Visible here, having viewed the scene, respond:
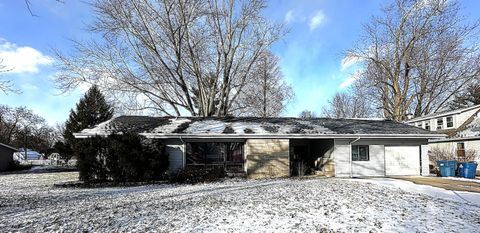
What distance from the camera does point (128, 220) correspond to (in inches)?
253

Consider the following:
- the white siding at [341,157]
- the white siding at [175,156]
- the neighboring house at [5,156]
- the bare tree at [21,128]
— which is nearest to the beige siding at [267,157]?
the white siding at [341,157]

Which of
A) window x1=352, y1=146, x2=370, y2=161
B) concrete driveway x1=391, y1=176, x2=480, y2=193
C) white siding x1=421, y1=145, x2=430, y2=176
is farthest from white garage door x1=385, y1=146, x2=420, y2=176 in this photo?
concrete driveway x1=391, y1=176, x2=480, y2=193

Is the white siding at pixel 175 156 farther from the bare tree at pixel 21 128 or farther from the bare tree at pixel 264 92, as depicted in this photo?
the bare tree at pixel 21 128

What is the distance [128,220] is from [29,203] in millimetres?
4053

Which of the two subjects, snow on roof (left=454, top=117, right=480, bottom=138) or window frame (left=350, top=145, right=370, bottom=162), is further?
snow on roof (left=454, top=117, right=480, bottom=138)

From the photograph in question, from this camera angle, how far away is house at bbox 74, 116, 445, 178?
15.9 metres

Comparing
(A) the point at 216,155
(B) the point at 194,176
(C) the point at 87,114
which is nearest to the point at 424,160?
(A) the point at 216,155

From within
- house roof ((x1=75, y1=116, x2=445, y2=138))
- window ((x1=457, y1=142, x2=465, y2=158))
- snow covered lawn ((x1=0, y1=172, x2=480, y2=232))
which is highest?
house roof ((x1=75, y1=116, x2=445, y2=138))

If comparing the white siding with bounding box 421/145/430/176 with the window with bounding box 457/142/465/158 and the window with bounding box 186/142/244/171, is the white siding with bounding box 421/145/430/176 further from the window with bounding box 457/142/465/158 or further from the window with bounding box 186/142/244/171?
the window with bounding box 186/142/244/171

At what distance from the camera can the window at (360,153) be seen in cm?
1698

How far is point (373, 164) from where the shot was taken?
17.0 m

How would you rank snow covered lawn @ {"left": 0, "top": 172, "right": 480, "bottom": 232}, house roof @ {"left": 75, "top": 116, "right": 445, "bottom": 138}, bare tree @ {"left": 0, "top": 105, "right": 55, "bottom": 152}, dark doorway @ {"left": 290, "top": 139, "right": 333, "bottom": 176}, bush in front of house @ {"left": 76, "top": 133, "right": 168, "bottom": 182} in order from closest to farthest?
snow covered lawn @ {"left": 0, "top": 172, "right": 480, "bottom": 232} → bush in front of house @ {"left": 76, "top": 133, "right": 168, "bottom": 182} → house roof @ {"left": 75, "top": 116, "right": 445, "bottom": 138} → dark doorway @ {"left": 290, "top": 139, "right": 333, "bottom": 176} → bare tree @ {"left": 0, "top": 105, "right": 55, "bottom": 152}

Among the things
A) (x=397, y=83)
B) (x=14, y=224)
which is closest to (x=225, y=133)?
(x=14, y=224)

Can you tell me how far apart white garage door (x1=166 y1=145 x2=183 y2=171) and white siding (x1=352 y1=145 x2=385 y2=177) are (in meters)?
9.10
